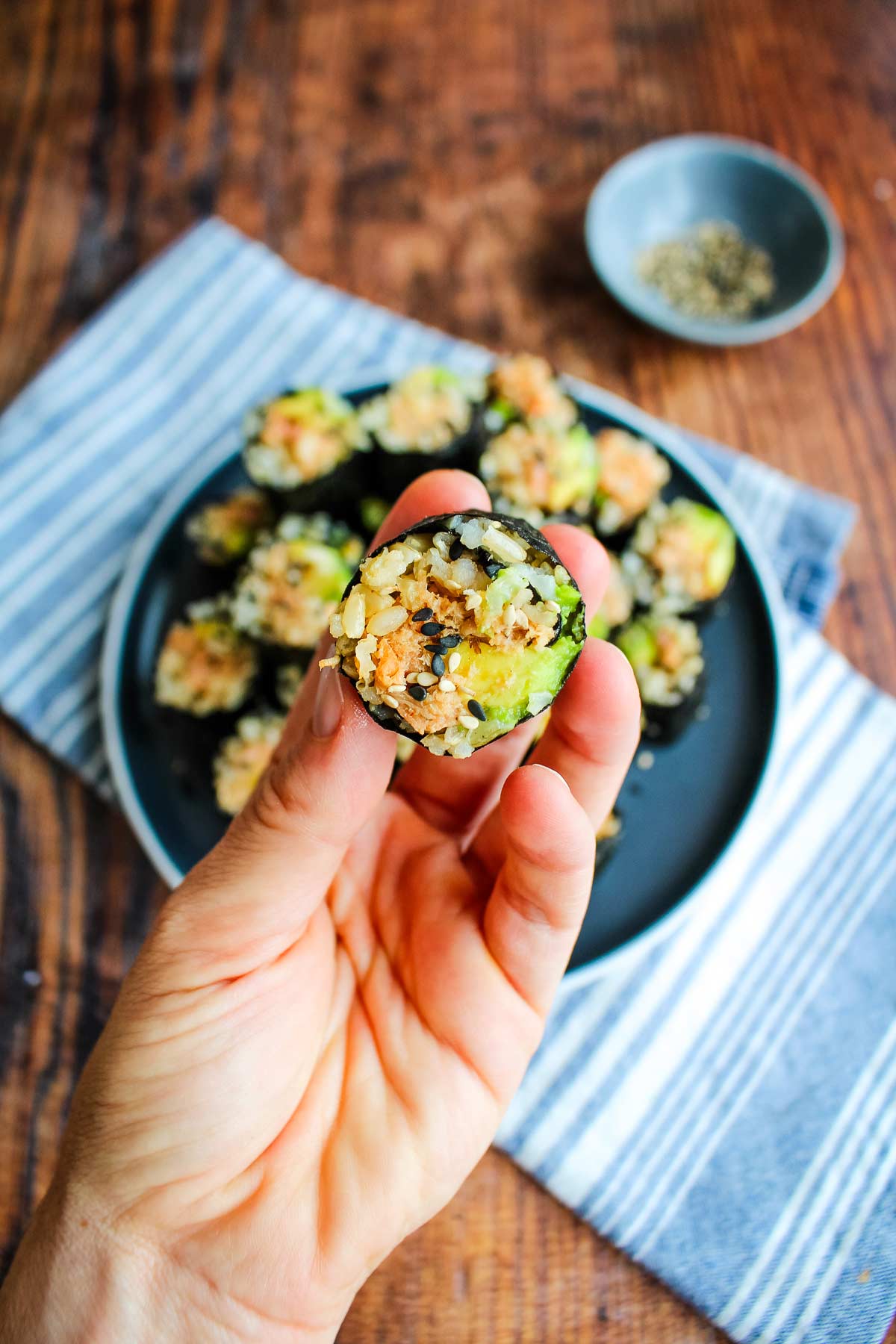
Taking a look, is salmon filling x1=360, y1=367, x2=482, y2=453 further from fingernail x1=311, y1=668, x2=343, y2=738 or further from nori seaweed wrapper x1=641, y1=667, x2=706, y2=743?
fingernail x1=311, y1=668, x2=343, y2=738

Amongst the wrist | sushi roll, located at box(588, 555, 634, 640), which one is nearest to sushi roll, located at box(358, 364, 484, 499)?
sushi roll, located at box(588, 555, 634, 640)

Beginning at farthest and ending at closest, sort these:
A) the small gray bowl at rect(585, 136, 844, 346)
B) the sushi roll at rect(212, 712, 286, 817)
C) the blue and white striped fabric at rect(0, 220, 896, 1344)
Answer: the small gray bowl at rect(585, 136, 844, 346)
the sushi roll at rect(212, 712, 286, 817)
the blue and white striped fabric at rect(0, 220, 896, 1344)

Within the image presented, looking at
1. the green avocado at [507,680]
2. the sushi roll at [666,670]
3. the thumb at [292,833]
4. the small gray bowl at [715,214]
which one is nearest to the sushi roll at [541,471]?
the sushi roll at [666,670]

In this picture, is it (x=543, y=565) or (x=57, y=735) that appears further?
(x=57, y=735)

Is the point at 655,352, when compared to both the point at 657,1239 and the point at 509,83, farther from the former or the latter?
the point at 657,1239

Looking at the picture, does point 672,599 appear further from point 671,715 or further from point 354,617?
point 354,617

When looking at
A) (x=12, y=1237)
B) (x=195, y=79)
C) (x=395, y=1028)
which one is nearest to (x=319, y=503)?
(x=395, y=1028)
